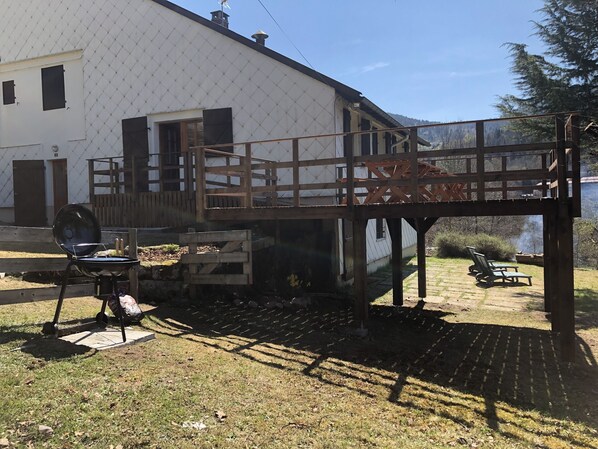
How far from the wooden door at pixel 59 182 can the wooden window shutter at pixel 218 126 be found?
5.47 metres

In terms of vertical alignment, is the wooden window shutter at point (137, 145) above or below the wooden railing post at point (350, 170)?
above

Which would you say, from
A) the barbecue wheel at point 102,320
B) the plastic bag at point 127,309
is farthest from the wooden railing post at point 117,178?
the barbecue wheel at point 102,320

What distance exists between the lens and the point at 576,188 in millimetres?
6289

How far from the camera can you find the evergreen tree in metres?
11.7

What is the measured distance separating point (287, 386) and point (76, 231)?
278 cm

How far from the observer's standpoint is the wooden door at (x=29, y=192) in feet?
46.5

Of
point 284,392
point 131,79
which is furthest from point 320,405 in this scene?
point 131,79

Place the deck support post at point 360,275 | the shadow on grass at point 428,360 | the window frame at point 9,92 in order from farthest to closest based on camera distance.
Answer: the window frame at point 9,92 < the deck support post at point 360,275 < the shadow on grass at point 428,360

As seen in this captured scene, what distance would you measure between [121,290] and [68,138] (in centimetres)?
1008

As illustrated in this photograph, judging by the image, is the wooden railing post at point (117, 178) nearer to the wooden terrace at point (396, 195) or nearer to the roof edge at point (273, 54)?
the wooden terrace at point (396, 195)

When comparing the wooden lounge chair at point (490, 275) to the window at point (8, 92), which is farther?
the window at point (8, 92)

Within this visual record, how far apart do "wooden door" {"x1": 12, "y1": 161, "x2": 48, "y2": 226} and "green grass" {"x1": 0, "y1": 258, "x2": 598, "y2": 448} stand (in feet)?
30.1

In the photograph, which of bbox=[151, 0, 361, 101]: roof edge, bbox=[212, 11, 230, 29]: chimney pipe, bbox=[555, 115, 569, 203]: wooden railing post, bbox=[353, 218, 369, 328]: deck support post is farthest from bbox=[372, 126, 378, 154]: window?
bbox=[555, 115, 569, 203]: wooden railing post

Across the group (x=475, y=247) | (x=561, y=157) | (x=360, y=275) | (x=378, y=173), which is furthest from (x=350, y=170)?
(x=475, y=247)
